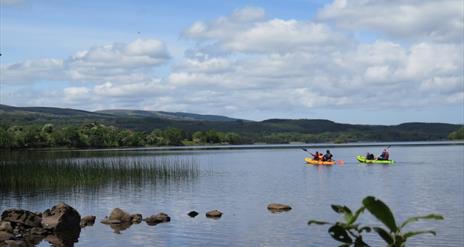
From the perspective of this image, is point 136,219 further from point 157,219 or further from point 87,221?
point 87,221

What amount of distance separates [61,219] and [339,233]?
24538 millimetres

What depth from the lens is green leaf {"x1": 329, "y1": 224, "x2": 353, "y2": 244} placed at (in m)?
3.62

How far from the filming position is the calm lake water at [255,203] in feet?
78.3

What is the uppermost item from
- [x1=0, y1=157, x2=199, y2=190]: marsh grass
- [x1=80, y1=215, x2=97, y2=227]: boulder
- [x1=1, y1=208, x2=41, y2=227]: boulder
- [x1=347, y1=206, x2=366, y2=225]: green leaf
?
[x1=347, y1=206, x2=366, y2=225]: green leaf

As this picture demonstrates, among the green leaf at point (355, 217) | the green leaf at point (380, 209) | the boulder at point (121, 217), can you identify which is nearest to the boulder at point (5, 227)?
the boulder at point (121, 217)

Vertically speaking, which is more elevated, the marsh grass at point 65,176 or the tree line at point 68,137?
the tree line at point 68,137

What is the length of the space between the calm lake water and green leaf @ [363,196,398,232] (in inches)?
738

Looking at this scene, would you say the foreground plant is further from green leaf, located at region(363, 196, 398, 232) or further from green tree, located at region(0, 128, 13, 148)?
green tree, located at region(0, 128, 13, 148)

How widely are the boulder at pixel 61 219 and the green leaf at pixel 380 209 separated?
24.7 m

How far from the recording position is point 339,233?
12.1 feet

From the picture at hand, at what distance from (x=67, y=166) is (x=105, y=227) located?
23.9m

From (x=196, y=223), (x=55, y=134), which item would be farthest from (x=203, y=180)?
(x=55, y=134)

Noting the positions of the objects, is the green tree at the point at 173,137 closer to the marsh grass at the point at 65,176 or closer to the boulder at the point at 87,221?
the marsh grass at the point at 65,176

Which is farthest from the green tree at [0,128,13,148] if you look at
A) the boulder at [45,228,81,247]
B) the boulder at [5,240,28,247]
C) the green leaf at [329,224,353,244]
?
the green leaf at [329,224,353,244]
